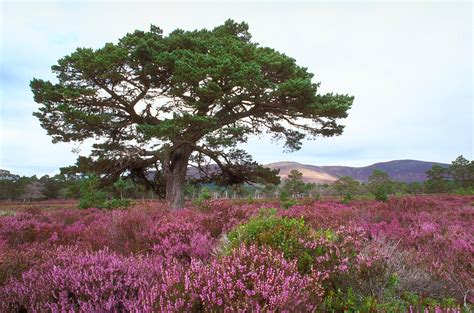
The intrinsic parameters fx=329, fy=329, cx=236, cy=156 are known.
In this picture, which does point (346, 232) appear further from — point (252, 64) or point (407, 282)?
point (252, 64)

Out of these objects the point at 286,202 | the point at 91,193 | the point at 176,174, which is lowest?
the point at 286,202

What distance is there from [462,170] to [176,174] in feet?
271

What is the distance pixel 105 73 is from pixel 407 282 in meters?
14.6

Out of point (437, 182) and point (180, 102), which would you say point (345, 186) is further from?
point (180, 102)

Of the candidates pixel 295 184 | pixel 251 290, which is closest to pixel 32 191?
pixel 295 184

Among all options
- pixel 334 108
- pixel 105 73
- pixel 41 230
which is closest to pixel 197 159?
pixel 105 73

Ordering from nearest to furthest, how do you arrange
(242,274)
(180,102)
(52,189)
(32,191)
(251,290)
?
1. (251,290)
2. (242,274)
3. (180,102)
4. (32,191)
5. (52,189)

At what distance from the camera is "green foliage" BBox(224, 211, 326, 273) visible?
167 inches

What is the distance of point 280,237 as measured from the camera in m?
4.79

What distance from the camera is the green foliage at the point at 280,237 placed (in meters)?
4.24

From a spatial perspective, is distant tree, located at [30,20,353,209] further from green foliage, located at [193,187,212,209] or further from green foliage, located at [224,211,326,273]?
green foliage, located at [224,211,326,273]

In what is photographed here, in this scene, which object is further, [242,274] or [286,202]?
[286,202]

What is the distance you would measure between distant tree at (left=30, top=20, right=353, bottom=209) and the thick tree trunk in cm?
5

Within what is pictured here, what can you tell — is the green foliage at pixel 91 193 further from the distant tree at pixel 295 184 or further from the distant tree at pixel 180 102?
the distant tree at pixel 295 184
